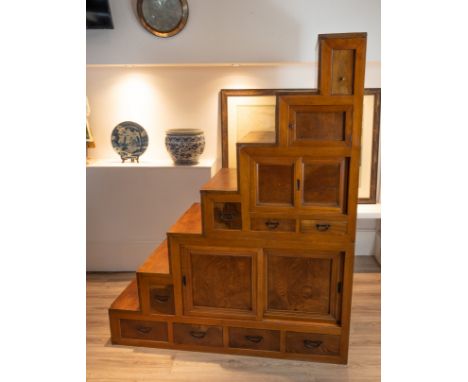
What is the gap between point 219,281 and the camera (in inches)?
94.5

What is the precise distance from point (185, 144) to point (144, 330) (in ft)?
4.77

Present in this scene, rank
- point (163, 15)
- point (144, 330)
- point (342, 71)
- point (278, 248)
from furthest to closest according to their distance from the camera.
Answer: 1. point (163, 15)
2. point (144, 330)
3. point (278, 248)
4. point (342, 71)

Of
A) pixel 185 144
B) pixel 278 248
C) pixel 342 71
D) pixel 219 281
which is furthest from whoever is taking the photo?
pixel 185 144

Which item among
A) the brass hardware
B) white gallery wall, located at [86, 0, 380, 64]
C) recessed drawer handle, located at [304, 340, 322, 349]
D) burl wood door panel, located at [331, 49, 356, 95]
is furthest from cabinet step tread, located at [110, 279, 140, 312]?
burl wood door panel, located at [331, 49, 356, 95]

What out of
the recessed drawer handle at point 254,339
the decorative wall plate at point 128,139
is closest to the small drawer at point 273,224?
the recessed drawer handle at point 254,339

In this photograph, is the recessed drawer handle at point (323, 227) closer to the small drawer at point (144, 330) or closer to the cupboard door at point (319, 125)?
the cupboard door at point (319, 125)

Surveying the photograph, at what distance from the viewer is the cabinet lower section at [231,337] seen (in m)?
2.35

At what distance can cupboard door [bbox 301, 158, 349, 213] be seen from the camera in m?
2.12

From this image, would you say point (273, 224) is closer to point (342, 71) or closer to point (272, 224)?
point (272, 224)

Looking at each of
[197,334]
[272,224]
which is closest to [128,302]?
[197,334]

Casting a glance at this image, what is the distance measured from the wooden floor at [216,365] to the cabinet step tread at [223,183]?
105 centimetres

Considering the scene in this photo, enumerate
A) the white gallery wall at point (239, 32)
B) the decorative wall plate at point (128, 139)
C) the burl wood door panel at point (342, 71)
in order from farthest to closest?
the decorative wall plate at point (128, 139) → the white gallery wall at point (239, 32) → the burl wood door panel at point (342, 71)
